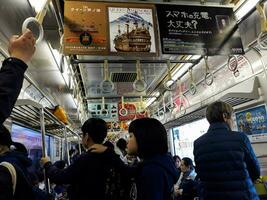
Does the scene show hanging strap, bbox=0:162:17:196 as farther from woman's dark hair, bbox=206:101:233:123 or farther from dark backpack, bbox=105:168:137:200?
woman's dark hair, bbox=206:101:233:123

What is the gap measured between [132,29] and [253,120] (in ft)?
7.67

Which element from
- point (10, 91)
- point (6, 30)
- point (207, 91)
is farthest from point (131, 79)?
point (10, 91)

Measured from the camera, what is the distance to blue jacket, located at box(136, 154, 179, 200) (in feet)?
4.66

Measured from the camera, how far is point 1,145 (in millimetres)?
1871

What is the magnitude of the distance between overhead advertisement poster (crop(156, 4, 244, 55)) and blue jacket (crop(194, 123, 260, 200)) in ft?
3.89

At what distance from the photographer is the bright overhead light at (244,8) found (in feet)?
10.3

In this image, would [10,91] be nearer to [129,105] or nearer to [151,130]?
[151,130]

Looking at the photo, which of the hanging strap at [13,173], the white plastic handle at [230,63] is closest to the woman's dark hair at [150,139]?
the hanging strap at [13,173]

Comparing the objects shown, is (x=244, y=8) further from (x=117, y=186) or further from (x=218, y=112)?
(x=117, y=186)

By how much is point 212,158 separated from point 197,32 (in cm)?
164

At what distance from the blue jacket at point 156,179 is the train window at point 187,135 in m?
4.91

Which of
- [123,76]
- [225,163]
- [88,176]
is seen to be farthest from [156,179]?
[123,76]

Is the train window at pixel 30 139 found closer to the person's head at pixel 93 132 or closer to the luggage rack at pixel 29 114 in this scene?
the luggage rack at pixel 29 114

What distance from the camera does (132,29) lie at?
10.1ft
